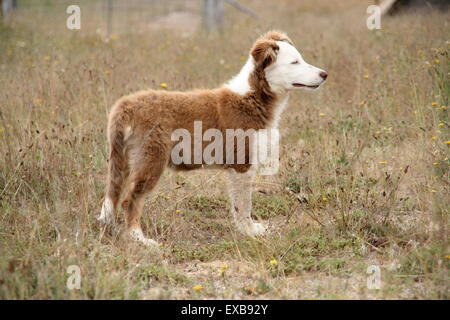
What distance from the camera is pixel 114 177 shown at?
460 cm

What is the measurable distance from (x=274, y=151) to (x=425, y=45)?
3.73 metres

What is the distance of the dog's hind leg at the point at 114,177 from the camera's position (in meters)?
4.49

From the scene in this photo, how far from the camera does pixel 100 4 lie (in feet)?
50.8

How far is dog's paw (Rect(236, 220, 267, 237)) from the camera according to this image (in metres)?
4.79

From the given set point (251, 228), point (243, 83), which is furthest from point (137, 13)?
point (251, 228)

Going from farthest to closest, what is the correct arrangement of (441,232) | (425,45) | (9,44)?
(9,44) < (425,45) < (441,232)

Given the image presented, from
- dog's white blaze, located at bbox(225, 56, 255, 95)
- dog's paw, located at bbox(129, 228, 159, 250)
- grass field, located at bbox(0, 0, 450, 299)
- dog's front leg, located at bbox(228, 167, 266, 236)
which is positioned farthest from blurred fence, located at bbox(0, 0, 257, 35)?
dog's paw, located at bbox(129, 228, 159, 250)

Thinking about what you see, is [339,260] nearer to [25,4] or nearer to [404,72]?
[404,72]

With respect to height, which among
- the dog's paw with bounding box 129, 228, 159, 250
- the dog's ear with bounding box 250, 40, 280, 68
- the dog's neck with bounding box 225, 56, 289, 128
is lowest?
the dog's paw with bounding box 129, 228, 159, 250

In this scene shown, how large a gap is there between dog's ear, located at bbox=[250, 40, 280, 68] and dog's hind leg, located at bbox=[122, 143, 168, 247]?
125 centimetres

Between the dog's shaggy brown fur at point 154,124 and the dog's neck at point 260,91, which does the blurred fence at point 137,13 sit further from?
the dog's shaggy brown fur at point 154,124

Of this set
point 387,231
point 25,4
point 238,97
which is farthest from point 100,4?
point 387,231

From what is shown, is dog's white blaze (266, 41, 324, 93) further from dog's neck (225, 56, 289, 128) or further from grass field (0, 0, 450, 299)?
grass field (0, 0, 450, 299)
